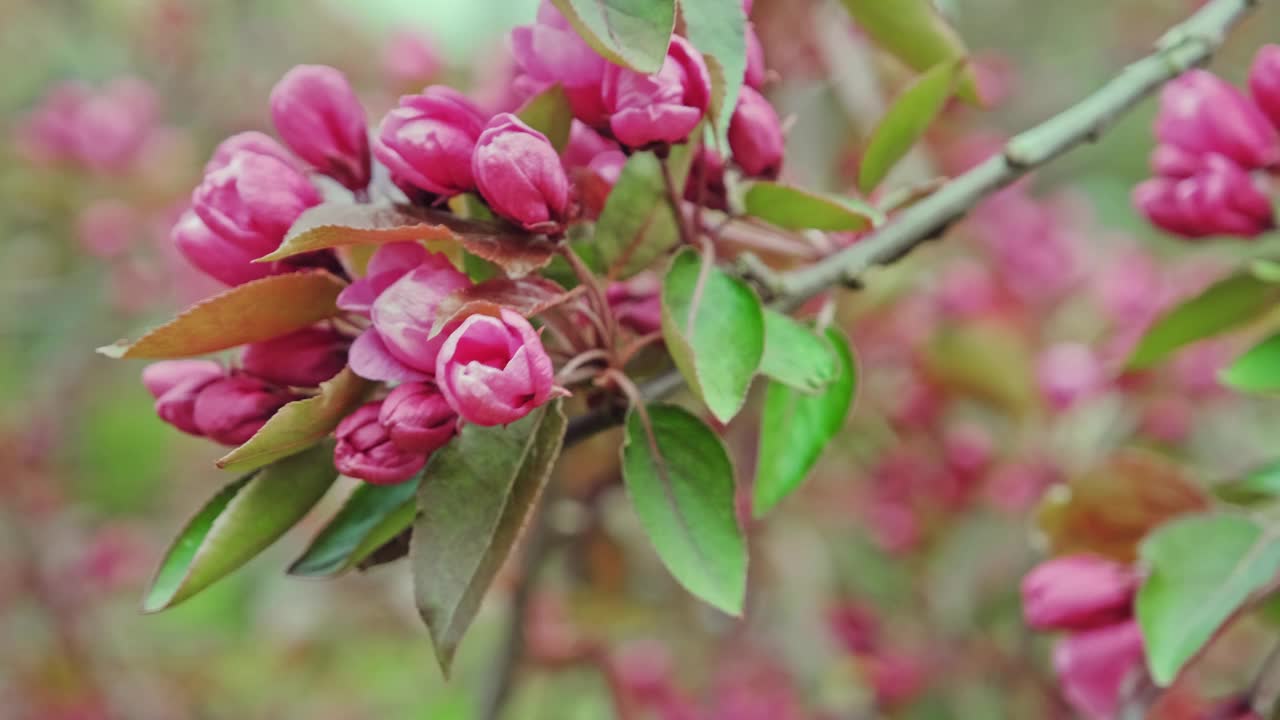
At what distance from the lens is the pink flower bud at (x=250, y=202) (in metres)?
0.55

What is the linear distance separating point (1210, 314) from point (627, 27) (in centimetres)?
55

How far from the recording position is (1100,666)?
2.68 feet

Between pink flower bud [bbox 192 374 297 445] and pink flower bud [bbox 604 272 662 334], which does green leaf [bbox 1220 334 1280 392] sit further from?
pink flower bud [bbox 192 374 297 445]

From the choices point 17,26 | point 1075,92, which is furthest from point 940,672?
point 1075,92

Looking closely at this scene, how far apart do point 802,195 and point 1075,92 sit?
4.80m

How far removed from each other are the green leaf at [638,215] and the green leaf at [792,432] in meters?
0.14

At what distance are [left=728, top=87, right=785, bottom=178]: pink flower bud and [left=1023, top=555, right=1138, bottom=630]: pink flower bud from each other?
1.21 ft

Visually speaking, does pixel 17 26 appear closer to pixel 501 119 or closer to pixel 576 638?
pixel 576 638

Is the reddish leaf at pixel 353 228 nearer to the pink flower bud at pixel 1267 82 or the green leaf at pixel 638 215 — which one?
the green leaf at pixel 638 215

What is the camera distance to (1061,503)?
866 mm

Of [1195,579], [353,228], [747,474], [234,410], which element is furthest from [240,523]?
[747,474]

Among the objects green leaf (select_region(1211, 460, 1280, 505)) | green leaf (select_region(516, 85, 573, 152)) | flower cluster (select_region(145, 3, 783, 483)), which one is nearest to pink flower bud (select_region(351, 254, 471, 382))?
flower cluster (select_region(145, 3, 783, 483))

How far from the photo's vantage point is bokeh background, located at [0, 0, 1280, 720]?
1.57 metres

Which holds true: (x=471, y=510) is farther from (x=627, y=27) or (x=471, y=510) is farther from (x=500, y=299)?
(x=627, y=27)
